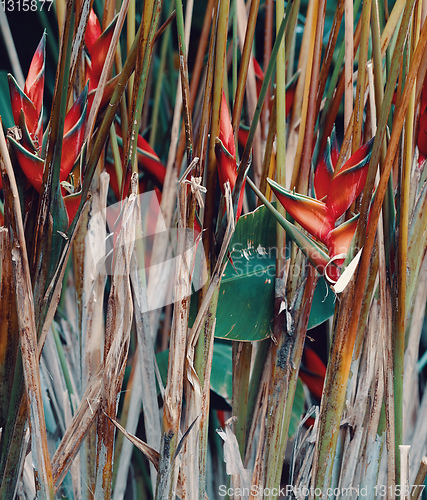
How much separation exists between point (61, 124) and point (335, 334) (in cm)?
27

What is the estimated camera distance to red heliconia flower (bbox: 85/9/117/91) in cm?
35

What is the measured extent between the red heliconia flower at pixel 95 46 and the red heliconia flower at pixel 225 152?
0.40 feet

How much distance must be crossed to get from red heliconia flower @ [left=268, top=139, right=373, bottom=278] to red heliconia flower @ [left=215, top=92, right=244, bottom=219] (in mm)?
38

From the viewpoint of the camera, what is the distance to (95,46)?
36 cm

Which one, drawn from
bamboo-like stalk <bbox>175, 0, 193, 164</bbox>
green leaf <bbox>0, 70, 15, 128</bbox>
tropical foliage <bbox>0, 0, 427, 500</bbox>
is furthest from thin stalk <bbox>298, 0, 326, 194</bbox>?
green leaf <bbox>0, 70, 15, 128</bbox>

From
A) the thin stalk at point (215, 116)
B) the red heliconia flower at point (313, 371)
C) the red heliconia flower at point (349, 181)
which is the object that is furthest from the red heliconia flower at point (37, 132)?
the red heliconia flower at point (313, 371)

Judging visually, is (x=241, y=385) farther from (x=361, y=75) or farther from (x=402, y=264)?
(x=361, y=75)

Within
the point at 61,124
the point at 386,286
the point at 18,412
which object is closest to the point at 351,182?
the point at 386,286

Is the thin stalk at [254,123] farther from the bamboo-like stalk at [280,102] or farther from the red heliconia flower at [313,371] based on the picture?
the red heliconia flower at [313,371]

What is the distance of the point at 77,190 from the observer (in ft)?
1.07

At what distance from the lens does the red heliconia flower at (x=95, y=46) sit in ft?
1.14

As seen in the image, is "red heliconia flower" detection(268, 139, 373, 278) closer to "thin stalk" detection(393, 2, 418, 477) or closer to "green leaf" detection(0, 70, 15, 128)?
"thin stalk" detection(393, 2, 418, 477)

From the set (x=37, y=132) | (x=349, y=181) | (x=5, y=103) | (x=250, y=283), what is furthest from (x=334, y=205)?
(x=5, y=103)

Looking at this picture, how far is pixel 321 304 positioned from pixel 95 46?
33cm
